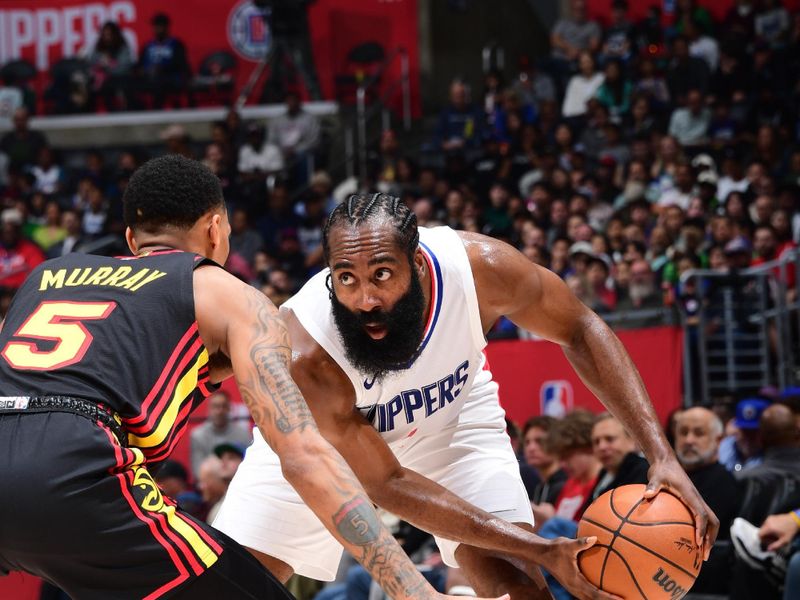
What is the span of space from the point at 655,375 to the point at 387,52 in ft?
33.2

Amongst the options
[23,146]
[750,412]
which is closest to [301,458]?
[750,412]

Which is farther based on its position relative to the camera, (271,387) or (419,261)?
(419,261)

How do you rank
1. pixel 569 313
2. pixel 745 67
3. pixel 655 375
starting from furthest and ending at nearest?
pixel 745 67 → pixel 655 375 → pixel 569 313

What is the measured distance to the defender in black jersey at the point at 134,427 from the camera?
290cm

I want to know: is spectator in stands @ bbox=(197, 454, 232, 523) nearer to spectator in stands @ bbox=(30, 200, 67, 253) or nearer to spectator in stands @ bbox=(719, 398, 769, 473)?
spectator in stands @ bbox=(719, 398, 769, 473)

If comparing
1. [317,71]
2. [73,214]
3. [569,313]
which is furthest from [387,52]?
Result: [569,313]

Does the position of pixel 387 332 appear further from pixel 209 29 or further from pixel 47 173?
pixel 209 29

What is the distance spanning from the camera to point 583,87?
1507 cm

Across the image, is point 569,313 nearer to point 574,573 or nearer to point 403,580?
point 574,573

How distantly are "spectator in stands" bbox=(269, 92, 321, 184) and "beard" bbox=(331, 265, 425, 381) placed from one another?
12.0 meters

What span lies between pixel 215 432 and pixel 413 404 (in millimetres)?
5589

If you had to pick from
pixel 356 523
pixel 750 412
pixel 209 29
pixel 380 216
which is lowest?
pixel 750 412

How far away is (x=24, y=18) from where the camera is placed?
1931 cm

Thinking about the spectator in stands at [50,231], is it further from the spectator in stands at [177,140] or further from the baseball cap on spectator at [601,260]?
the baseball cap on spectator at [601,260]
